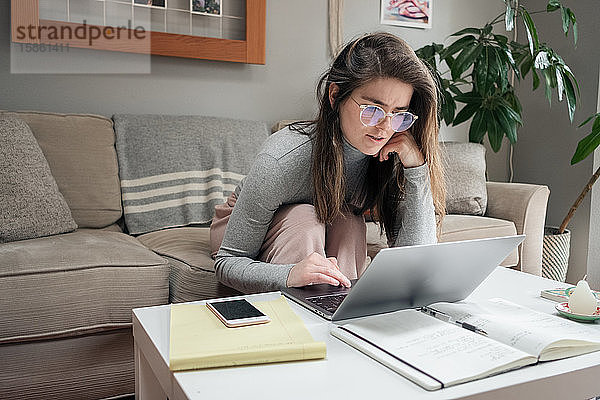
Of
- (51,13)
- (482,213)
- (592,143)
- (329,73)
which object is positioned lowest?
(482,213)

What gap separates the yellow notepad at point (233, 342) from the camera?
76 centimetres

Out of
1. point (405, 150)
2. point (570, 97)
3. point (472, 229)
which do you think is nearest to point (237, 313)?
point (405, 150)

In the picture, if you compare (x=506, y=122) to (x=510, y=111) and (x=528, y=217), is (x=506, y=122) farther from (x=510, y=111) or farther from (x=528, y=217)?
(x=528, y=217)

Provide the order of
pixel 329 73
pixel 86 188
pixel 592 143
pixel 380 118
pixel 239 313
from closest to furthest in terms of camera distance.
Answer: pixel 239 313, pixel 380 118, pixel 329 73, pixel 86 188, pixel 592 143

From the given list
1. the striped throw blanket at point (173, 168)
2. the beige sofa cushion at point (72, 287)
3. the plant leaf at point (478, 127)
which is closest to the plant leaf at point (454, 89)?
the plant leaf at point (478, 127)

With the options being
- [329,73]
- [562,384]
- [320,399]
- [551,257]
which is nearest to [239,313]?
[320,399]

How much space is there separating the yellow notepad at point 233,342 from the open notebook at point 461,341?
8 centimetres

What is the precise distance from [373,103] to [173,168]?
110cm

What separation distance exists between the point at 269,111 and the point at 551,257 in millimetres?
1477

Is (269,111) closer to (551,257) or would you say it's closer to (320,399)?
(551,257)

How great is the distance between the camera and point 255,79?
2.66m

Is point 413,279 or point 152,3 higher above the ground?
point 152,3

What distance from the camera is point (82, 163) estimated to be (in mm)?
2039

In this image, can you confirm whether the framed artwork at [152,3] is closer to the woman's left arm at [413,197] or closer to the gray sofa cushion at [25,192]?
the gray sofa cushion at [25,192]
